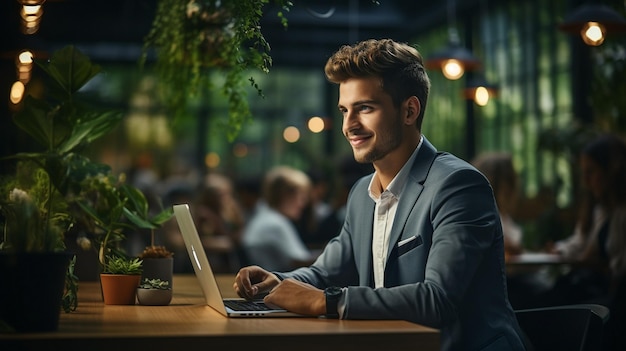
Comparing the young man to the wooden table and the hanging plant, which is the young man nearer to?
the wooden table

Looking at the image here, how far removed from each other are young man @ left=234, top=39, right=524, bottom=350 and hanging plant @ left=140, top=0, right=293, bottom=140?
0.61 metres

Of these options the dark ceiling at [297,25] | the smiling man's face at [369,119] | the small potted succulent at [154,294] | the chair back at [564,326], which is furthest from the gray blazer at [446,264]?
the dark ceiling at [297,25]

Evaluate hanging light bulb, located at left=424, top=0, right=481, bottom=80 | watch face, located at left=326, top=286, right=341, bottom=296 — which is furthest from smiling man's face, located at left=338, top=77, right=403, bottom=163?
hanging light bulb, located at left=424, top=0, right=481, bottom=80

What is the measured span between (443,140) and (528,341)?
31.1 ft

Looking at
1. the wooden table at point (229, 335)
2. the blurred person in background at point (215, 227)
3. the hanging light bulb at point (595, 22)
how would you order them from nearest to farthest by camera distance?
the wooden table at point (229, 335) < the hanging light bulb at point (595, 22) < the blurred person in background at point (215, 227)

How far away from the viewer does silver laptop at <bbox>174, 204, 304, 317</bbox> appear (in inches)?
82.4

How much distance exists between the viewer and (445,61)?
7059mm

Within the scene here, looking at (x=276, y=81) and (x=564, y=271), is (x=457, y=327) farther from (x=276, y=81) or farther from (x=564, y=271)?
(x=276, y=81)

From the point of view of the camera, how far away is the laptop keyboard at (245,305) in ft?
7.22

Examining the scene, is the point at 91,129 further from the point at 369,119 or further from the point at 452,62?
the point at 452,62

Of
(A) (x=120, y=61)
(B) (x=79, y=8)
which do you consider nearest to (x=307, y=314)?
(B) (x=79, y=8)

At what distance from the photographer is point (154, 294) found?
244cm

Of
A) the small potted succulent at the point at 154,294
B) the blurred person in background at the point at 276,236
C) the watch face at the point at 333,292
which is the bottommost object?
the blurred person in background at the point at 276,236

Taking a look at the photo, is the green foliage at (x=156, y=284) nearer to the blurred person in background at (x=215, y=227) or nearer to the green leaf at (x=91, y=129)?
the green leaf at (x=91, y=129)
